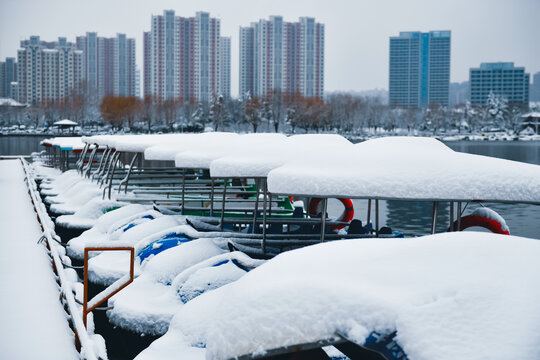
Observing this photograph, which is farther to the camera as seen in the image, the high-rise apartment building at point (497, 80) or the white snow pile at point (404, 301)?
the high-rise apartment building at point (497, 80)

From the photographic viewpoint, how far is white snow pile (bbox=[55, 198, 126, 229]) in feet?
55.1

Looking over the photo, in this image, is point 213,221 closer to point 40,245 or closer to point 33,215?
point 40,245

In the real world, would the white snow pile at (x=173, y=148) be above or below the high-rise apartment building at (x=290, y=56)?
below

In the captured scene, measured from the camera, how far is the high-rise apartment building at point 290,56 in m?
158

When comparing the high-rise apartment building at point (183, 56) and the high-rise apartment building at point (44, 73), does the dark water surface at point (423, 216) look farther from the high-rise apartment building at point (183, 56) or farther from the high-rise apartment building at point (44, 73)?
the high-rise apartment building at point (44, 73)

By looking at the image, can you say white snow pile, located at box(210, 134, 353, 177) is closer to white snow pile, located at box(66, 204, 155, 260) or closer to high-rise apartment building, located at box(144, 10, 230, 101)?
white snow pile, located at box(66, 204, 155, 260)

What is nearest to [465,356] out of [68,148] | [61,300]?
[61,300]

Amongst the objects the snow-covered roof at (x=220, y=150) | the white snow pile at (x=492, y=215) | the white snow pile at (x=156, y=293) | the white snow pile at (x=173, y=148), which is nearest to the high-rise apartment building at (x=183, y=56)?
the white snow pile at (x=173, y=148)

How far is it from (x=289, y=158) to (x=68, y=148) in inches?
820

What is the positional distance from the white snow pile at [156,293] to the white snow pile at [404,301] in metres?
5.57

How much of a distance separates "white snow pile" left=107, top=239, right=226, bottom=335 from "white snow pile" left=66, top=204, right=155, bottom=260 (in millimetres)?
3148

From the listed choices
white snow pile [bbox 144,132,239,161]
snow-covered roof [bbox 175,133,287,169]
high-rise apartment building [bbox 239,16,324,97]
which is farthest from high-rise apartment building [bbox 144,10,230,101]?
snow-covered roof [bbox 175,133,287,169]

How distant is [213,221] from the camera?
1283cm

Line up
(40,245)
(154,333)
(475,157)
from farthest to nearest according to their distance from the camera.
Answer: (40,245)
(154,333)
(475,157)
